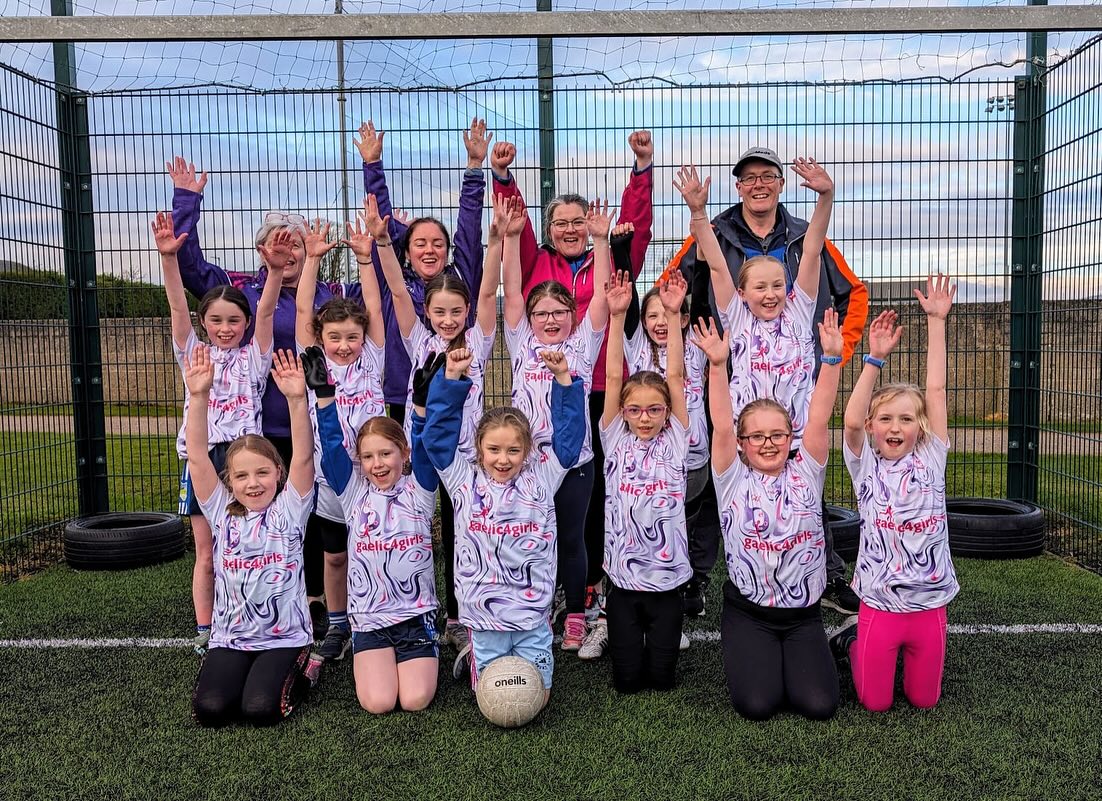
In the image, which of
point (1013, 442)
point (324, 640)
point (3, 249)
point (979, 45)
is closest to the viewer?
point (324, 640)

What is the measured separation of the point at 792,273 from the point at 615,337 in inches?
41.3

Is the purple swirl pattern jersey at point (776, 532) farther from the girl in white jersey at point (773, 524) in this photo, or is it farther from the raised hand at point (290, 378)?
the raised hand at point (290, 378)

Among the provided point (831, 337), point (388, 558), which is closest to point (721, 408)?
point (831, 337)

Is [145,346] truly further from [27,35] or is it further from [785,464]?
[785,464]

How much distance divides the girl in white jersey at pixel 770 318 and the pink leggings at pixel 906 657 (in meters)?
0.88

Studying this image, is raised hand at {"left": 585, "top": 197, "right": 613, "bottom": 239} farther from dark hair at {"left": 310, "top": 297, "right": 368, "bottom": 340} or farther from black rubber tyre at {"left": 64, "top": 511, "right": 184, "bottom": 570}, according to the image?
black rubber tyre at {"left": 64, "top": 511, "right": 184, "bottom": 570}

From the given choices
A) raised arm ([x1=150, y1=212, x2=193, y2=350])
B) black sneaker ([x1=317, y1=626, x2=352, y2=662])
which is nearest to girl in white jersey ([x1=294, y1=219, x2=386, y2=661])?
black sneaker ([x1=317, y1=626, x2=352, y2=662])

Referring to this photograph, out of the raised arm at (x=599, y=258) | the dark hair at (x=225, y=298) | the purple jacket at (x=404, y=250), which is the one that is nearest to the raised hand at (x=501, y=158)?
the purple jacket at (x=404, y=250)

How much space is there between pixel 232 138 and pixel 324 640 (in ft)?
12.5

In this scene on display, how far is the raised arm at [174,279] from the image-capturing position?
4.27 metres

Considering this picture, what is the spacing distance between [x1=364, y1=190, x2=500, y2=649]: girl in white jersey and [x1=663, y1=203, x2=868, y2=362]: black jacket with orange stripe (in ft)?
3.17

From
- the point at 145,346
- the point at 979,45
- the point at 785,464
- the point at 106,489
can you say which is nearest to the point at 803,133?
the point at 979,45

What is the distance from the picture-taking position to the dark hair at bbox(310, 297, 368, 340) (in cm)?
417

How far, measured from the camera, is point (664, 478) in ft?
13.0
